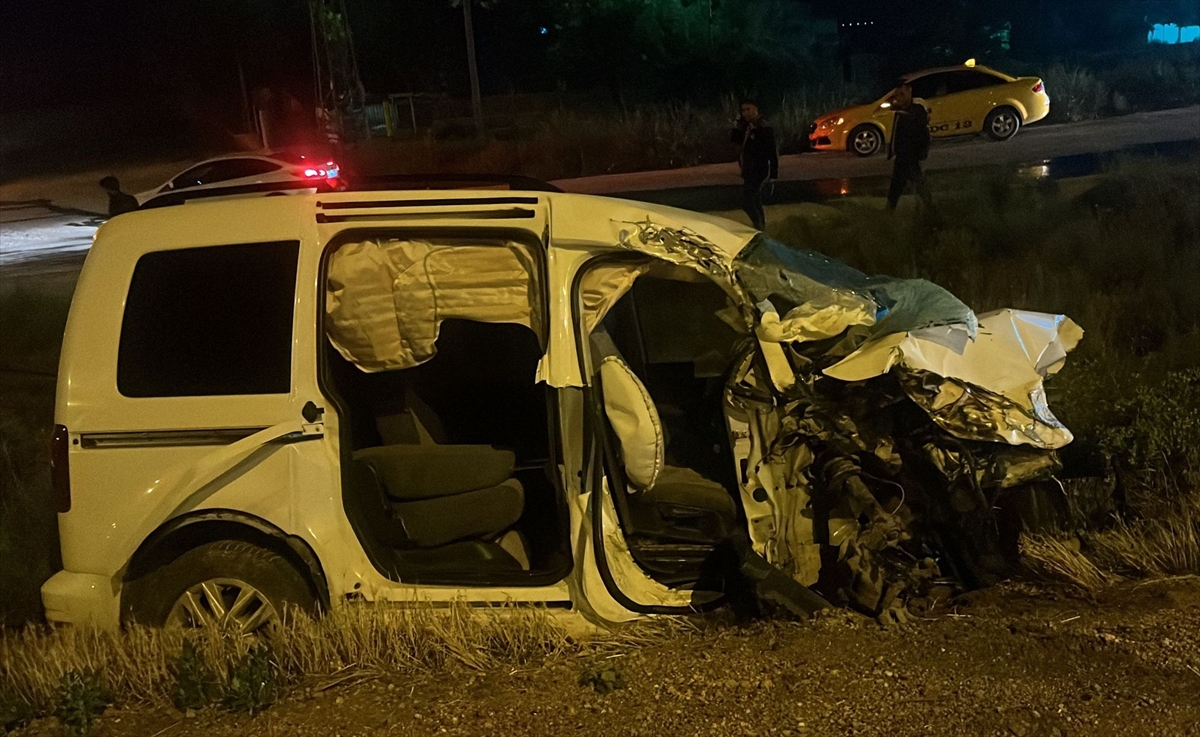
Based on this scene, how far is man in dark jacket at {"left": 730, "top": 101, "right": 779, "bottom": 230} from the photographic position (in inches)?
470

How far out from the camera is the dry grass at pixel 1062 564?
404 centimetres

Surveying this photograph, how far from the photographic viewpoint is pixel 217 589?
4004 mm

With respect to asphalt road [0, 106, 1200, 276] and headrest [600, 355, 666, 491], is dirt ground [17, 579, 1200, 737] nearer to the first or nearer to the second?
headrest [600, 355, 666, 491]

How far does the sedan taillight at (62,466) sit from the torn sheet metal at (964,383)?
2770 mm

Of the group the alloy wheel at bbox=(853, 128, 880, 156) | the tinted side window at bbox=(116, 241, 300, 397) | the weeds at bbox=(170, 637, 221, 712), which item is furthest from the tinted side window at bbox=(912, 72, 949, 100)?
the weeds at bbox=(170, 637, 221, 712)

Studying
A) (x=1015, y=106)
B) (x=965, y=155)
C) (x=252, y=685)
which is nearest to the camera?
(x=252, y=685)

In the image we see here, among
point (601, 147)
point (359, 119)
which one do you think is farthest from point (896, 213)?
point (359, 119)

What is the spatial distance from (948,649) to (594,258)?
184 centimetres

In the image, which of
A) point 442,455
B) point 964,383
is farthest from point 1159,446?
point 442,455

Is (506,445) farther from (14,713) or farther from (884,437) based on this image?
(14,713)

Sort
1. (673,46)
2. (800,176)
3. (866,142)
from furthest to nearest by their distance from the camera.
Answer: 1. (673,46)
2. (866,142)
3. (800,176)

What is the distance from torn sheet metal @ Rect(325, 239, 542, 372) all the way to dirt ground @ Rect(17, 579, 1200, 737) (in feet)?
4.21

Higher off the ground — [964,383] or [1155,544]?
[964,383]

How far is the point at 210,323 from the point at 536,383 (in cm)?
124
